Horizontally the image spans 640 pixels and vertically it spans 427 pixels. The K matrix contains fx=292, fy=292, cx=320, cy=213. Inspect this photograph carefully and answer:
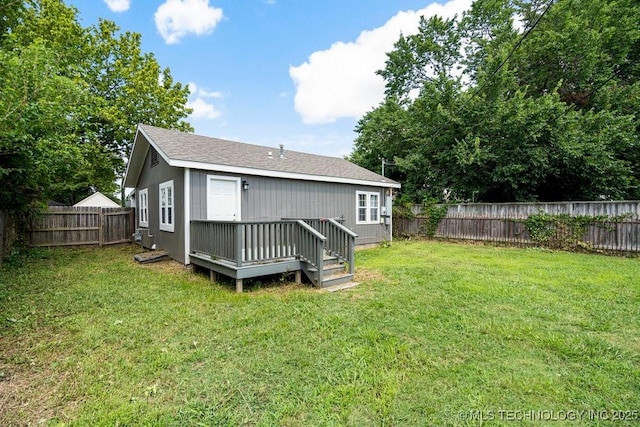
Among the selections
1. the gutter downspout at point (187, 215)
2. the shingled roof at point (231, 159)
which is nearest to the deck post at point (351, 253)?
the shingled roof at point (231, 159)

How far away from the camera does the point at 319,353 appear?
3041mm

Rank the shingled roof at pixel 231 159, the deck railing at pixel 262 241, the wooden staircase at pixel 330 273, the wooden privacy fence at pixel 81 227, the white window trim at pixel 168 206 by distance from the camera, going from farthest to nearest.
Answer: the wooden privacy fence at pixel 81 227 → the white window trim at pixel 168 206 → the shingled roof at pixel 231 159 → the wooden staircase at pixel 330 273 → the deck railing at pixel 262 241

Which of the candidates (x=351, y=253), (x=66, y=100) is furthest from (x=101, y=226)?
(x=351, y=253)

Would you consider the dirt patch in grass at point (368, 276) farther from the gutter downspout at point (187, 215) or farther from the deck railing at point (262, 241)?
the gutter downspout at point (187, 215)

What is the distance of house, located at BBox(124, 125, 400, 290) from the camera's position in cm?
560

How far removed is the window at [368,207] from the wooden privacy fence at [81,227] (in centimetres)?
911

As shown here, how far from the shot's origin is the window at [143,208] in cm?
1007

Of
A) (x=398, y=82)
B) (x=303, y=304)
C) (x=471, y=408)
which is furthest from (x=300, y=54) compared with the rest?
(x=471, y=408)

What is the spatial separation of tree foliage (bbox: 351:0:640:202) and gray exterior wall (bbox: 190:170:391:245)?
5827mm

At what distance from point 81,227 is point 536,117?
18.2 m

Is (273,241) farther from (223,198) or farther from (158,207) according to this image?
(158,207)

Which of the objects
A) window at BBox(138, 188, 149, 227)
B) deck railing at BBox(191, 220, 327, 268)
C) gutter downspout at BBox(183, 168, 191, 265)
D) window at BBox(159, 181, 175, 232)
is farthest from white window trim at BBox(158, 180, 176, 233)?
deck railing at BBox(191, 220, 327, 268)

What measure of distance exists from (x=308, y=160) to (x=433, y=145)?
797 cm

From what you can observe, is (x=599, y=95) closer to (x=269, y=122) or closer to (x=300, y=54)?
(x=300, y=54)
